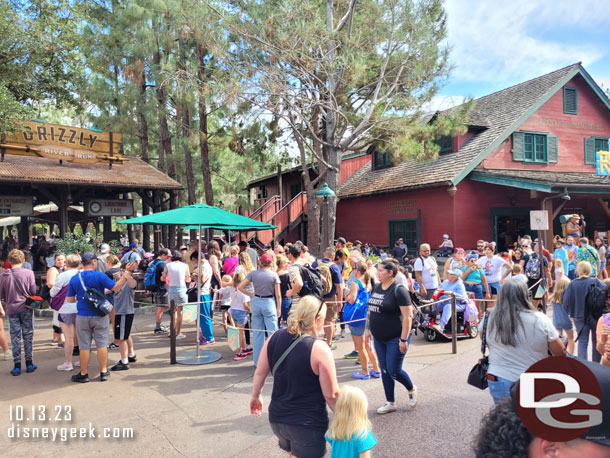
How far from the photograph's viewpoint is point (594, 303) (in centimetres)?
588

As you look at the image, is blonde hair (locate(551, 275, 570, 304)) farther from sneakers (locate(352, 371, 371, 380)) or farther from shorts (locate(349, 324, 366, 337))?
sneakers (locate(352, 371, 371, 380))

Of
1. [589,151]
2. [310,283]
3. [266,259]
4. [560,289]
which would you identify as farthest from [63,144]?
[589,151]

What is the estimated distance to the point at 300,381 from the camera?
10.3 feet

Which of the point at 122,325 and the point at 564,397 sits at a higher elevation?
the point at 564,397

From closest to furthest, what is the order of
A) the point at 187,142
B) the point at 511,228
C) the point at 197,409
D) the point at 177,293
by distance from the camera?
1. the point at 197,409
2. the point at 177,293
3. the point at 187,142
4. the point at 511,228

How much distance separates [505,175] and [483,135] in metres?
3.14

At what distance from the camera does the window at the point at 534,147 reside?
63.4ft

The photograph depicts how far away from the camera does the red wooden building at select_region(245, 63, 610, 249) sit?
58.0 feet

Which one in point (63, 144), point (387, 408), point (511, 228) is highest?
point (63, 144)

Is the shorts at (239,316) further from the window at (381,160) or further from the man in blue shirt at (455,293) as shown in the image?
the window at (381,160)

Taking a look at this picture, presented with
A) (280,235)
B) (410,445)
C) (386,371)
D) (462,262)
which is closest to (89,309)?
(386,371)

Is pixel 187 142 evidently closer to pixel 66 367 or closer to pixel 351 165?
pixel 351 165

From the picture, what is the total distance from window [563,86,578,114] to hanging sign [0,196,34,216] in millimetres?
22800

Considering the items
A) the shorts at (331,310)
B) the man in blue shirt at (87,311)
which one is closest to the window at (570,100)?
the shorts at (331,310)
